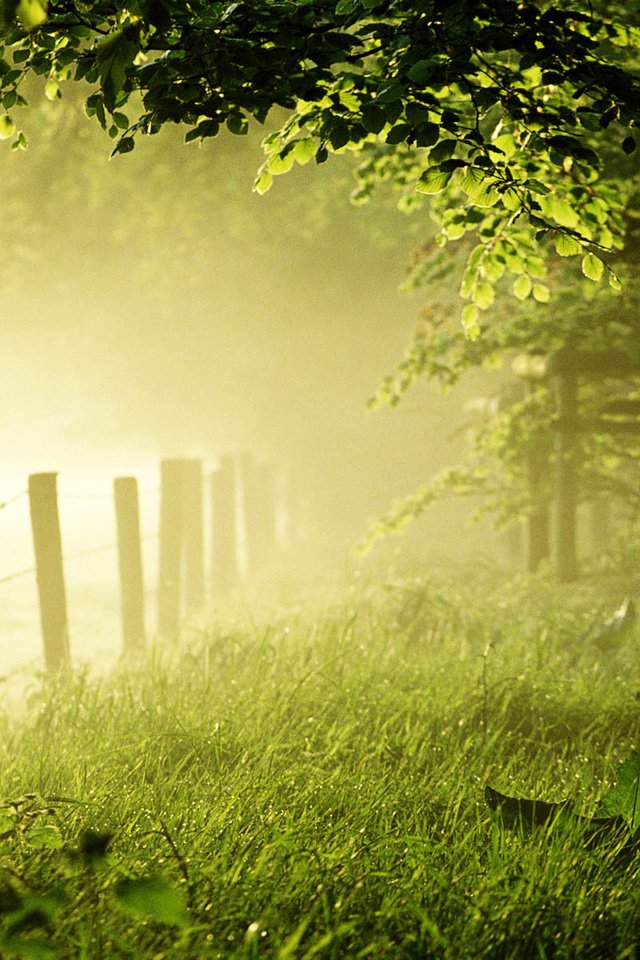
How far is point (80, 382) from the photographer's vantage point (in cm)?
2289

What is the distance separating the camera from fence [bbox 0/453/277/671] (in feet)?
17.0

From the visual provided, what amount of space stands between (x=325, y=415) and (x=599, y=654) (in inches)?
551

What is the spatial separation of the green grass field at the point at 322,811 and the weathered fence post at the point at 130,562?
1.88 m

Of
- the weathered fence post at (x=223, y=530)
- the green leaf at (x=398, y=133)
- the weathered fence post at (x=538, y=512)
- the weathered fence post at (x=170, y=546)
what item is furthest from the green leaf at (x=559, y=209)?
the weathered fence post at (x=223, y=530)

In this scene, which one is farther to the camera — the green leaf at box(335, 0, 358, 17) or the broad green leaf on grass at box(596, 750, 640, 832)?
the broad green leaf on grass at box(596, 750, 640, 832)

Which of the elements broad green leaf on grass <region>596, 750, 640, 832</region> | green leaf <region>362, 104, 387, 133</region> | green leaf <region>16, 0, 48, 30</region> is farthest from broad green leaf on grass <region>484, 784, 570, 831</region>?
green leaf <region>16, 0, 48, 30</region>

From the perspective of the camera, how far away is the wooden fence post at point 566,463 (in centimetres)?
604

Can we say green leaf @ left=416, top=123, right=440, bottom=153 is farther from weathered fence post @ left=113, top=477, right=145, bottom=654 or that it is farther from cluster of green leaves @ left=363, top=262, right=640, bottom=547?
weathered fence post @ left=113, top=477, right=145, bottom=654

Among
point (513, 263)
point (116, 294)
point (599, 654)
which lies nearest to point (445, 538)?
point (116, 294)

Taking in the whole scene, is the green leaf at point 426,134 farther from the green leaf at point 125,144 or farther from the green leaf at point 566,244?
the green leaf at point 125,144

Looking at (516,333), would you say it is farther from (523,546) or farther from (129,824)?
(523,546)

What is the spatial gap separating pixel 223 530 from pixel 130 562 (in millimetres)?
4034

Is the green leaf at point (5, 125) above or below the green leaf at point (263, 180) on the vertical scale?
above

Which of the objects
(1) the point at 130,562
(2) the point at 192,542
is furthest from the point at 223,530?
(1) the point at 130,562
